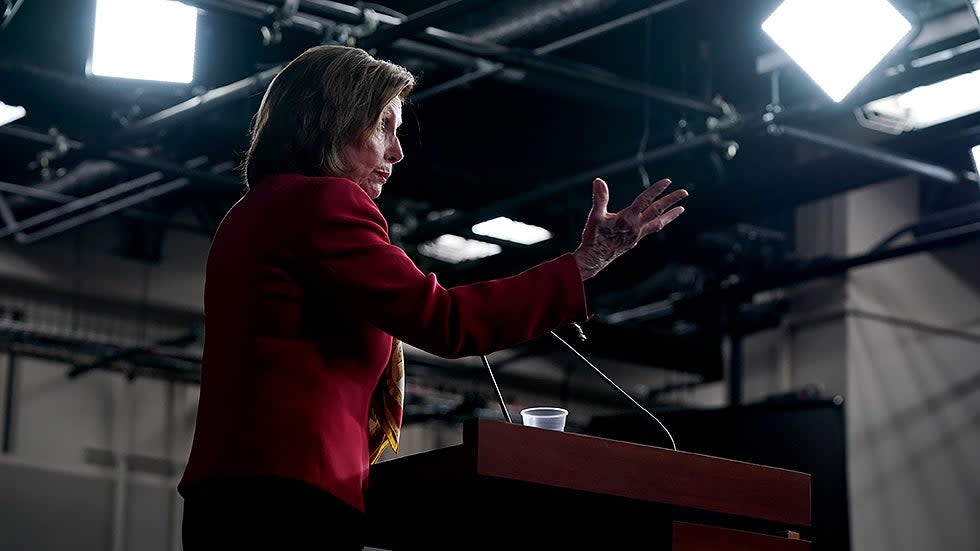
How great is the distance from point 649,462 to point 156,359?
5614 mm

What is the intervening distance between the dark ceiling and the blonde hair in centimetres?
233

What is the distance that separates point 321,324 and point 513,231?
5697 millimetres

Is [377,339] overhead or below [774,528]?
overhead

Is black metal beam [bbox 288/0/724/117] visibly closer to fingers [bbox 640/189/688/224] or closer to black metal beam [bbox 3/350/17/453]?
fingers [bbox 640/189/688/224]

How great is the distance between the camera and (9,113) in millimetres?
5020

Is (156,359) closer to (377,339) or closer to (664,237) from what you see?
(664,237)

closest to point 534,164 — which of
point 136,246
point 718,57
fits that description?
point 718,57

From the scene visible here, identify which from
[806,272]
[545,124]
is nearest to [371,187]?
[545,124]

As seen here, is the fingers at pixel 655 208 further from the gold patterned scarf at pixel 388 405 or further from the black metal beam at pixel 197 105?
the black metal beam at pixel 197 105

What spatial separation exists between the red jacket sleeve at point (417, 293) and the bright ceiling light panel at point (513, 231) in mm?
5356

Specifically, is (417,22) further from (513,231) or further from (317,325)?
(513,231)

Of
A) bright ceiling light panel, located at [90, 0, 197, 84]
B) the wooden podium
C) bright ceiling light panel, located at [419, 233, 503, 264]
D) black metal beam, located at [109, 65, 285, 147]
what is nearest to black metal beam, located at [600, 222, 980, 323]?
bright ceiling light panel, located at [419, 233, 503, 264]

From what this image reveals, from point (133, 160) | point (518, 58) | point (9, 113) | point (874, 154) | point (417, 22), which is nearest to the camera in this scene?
point (417, 22)

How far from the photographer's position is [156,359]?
6762 mm
